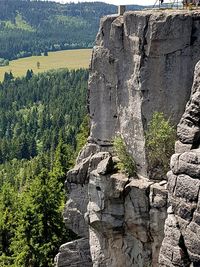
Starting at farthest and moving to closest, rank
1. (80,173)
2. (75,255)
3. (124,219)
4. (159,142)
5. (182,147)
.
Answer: (75,255) → (80,173) → (124,219) → (159,142) → (182,147)

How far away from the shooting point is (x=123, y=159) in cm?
4212

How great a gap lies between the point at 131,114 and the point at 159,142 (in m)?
3.53

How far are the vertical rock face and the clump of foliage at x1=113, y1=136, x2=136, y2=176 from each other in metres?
8.41

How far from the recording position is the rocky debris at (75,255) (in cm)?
4756

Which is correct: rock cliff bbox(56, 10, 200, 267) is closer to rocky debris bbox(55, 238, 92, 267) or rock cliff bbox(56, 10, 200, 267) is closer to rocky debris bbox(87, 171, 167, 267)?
rocky debris bbox(87, 171, 167, 267)

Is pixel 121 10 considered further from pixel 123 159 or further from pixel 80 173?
pixel 80 173

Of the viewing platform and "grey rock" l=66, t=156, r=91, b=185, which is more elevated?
the viewing platform

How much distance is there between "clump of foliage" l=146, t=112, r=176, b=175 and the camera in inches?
1537

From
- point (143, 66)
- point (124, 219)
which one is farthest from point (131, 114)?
point (124, 219)

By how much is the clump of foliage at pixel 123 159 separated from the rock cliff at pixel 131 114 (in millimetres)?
396

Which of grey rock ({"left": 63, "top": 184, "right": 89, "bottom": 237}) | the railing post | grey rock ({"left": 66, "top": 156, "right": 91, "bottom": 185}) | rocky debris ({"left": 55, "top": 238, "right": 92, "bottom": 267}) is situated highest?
the railing post

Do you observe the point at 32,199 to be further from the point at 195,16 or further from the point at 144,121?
the point at 195,16

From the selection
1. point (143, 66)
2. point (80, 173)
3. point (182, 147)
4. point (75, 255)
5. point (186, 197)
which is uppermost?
point (143, 66)

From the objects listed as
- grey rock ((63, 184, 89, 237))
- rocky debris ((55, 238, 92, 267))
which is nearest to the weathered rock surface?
grey rock ((63, 184, 89, 237))
